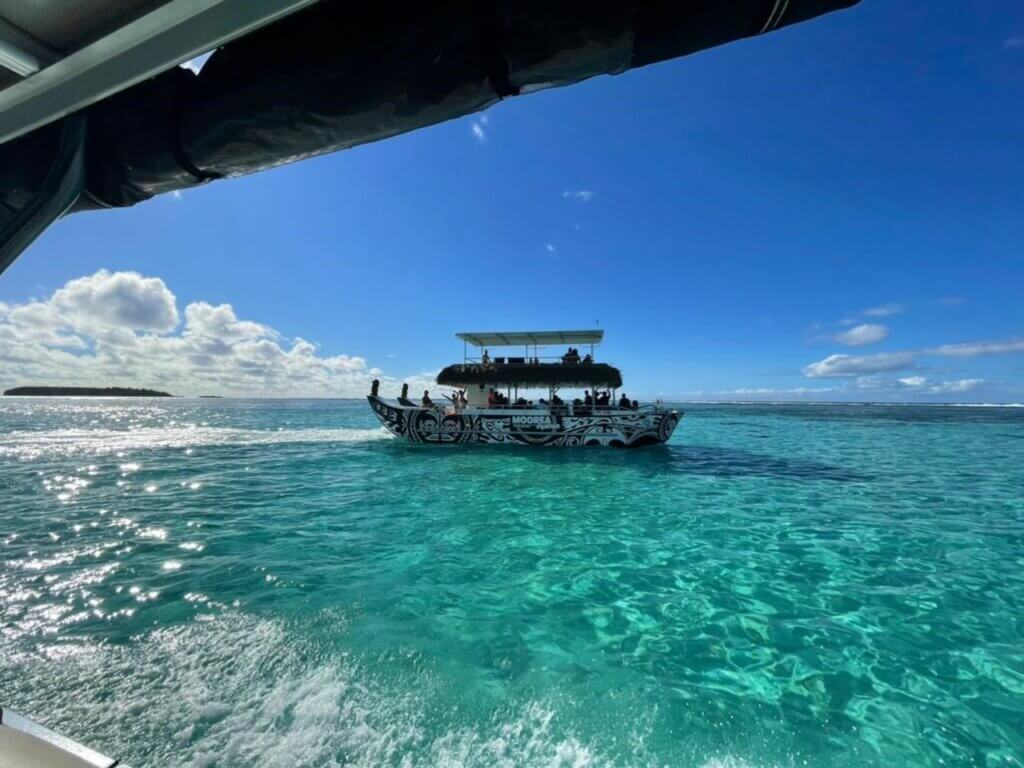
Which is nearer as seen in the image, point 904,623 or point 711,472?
point 904,623

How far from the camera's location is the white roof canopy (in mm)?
21922

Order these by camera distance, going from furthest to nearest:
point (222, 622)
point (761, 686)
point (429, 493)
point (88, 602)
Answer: point (429, 493), point (88, 602), point (222, 622), point (761, 686)

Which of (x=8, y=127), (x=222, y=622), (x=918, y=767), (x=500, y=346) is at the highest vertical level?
(x=500, y=346)

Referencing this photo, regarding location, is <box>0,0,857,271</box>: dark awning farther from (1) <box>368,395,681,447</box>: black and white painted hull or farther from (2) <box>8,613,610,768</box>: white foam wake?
(1) <box>368,395,681,447</box>: black and white painted hull

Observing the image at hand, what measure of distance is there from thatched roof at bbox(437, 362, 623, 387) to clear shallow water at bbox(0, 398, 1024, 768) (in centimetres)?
1095

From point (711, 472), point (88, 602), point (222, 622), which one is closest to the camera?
point (222, 622)

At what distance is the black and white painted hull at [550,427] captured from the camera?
21438 millimetres

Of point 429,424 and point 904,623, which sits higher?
point 429,424

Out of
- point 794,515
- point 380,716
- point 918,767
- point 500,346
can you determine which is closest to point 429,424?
point 500,346

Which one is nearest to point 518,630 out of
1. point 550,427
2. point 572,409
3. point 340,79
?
point 340,79

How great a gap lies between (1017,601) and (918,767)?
4663mm

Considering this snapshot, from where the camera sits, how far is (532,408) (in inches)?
859

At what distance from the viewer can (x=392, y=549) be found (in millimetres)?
7637

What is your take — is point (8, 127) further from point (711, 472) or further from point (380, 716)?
point (711, 472)
